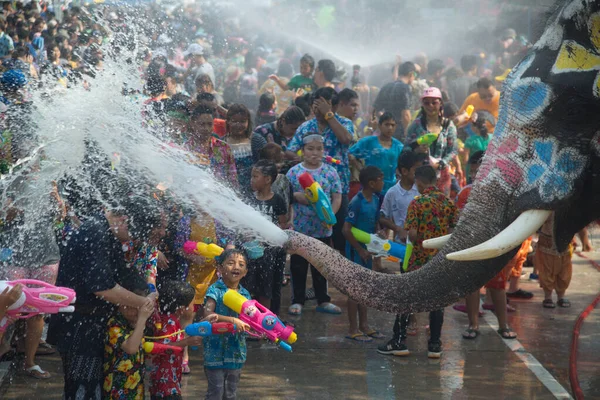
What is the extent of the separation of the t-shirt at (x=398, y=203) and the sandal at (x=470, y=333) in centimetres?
106

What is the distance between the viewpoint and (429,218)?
708cm

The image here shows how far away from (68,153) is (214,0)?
18.1 m

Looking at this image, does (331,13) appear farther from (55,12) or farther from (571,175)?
(571,175)

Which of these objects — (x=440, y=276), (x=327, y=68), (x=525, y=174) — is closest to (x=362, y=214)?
(x=440, y=276)

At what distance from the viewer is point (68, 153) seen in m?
6.03

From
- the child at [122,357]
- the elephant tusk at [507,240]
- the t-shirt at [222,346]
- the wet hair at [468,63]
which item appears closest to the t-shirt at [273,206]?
the t-shirt at [222,346]

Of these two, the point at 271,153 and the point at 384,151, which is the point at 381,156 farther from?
the point at 271,153

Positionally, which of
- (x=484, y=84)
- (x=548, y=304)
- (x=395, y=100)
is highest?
(x=484, y=84)

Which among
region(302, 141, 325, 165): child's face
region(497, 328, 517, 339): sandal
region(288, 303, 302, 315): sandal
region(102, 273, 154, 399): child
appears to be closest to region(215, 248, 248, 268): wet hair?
region(102, 273, 154, 399): child

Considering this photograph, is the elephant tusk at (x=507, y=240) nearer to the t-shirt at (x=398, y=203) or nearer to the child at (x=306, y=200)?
the t-shirt at (x=398, y=203)

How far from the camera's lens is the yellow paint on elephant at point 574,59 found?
424cm

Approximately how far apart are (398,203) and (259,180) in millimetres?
1343

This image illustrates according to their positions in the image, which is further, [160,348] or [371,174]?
[371,174]

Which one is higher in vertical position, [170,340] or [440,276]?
[440,276]
